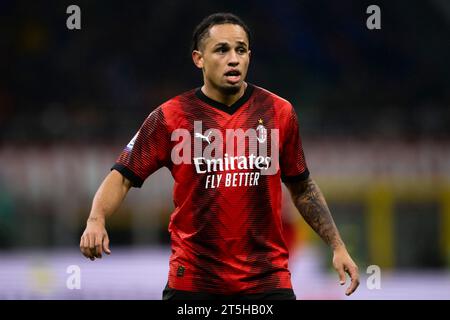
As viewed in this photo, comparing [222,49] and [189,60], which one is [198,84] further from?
[222,49]

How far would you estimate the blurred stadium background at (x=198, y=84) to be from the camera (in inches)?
465

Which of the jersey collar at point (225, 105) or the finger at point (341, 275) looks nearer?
the finger at point (341, 275)

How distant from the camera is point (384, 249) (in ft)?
40.5

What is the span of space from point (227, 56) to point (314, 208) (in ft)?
2.84

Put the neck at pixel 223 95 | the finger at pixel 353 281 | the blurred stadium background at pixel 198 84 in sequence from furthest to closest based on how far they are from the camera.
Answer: the blurred stadium background at pixel 198 84
the neck at pixel 223 95
the finger at pixel 353 281

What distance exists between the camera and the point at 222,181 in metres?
4.67

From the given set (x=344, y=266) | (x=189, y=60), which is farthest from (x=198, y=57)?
(x=189, y=60)

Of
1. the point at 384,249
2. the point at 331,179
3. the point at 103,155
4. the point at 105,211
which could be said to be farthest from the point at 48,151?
the point at 105,211

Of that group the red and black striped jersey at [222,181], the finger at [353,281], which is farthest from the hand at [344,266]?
the red and black striped jersey at [222,181]

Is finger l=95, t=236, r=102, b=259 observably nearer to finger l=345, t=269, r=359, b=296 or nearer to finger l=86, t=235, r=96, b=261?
finger l=86, t=235, r=96, b=261

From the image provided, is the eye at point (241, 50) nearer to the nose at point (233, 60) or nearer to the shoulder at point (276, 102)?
the nose at point (233, 60)

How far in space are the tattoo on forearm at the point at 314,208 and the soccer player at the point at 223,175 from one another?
7 cm

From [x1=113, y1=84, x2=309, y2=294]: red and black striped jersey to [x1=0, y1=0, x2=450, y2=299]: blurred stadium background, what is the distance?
547 centimetres

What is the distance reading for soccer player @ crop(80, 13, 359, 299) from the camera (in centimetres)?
466
